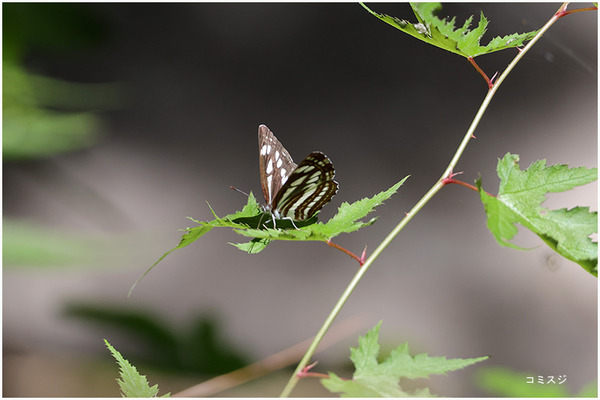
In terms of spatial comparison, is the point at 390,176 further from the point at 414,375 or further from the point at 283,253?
the point at 414,375

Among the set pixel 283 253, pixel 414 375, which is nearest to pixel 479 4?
pixel 283 253

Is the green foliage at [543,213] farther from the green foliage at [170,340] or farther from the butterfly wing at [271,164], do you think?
the green foliage at [170,340]

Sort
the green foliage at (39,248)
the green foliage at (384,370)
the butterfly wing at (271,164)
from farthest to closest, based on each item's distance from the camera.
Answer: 1. the butterfly wing at (271,164)
2. the green foliage at (39,248)
3. the green foliage at (384,370)

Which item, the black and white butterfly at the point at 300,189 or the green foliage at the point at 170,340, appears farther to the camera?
the green foliage at the point at 170,340

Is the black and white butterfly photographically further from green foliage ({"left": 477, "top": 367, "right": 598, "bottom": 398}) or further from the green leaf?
green foliage ({"left": 477, "top": 367, "right": 598, "bottom": 398})

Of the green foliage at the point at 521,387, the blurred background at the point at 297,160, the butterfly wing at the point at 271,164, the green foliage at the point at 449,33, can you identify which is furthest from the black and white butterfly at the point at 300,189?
the blurred background at the point at 297,160

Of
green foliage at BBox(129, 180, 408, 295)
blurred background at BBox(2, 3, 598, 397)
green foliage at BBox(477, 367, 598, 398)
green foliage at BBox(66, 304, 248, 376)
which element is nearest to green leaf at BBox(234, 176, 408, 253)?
green foliage at BBox(129, 180, 408, 295)
